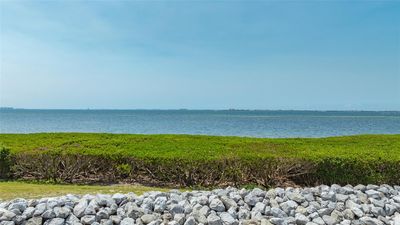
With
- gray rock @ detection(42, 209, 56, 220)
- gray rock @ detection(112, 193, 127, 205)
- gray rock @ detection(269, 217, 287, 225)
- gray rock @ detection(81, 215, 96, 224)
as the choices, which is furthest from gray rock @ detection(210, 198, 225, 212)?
gray rock @ detection(42, 209, 56, 220)

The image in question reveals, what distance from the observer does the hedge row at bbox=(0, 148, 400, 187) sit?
671 cm

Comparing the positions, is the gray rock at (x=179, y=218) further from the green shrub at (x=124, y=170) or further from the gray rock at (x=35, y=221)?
the green shrub at (x=124, y=170)

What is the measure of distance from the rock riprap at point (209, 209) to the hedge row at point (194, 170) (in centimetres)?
234

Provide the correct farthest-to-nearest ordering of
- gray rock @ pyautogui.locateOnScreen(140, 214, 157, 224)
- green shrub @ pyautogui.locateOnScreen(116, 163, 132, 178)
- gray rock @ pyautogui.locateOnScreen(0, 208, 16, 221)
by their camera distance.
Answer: green shrub @ pyautogui.locateOnScreen(116, 163, 132, 178) < gray rock @ pyautogui.locateOnScreen(140, 214, 157, 224) < gray rock @ pyautogui.locateOnScreen(0, 208, 16, 221)

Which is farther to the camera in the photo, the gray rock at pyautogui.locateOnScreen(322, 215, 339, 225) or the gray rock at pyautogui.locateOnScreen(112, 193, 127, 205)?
the gray rock at pyautogui.locateOnScreen(112, 193, 127, 205)

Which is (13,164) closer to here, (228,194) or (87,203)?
(87,203)

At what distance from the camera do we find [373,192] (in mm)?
4664

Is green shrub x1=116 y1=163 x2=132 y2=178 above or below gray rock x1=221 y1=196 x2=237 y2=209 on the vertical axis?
below

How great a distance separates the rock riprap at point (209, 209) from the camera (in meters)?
3.63

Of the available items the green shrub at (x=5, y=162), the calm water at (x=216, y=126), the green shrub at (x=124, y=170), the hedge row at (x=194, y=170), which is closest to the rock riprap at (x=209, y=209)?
the hedge row at (x=194, y=170)

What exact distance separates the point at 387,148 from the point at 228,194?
5276 millimetres

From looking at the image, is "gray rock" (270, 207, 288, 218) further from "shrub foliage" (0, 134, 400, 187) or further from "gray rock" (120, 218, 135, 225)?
"shrub foliage" (0, 134, 400, 187)

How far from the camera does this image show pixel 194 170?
6934 mm

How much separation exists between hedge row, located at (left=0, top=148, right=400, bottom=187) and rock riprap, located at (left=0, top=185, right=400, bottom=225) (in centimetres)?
234
